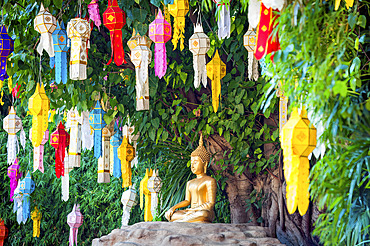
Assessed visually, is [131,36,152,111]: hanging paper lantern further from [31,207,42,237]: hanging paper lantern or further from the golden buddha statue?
[31,207,42,237]: hanging paper lantern

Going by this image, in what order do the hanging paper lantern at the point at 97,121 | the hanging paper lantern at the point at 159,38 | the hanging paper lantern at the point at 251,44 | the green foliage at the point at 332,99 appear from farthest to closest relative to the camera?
1. the hanging paper lantern at the point at 97,121
2. the hanging paper lantern at the point at 251,44
3. the hanging paper lantern at the point at 159,38
4. the green foliage at the point at 332,99

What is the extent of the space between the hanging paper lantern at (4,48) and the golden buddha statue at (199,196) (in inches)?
69.7

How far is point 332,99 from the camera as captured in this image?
7.44ft

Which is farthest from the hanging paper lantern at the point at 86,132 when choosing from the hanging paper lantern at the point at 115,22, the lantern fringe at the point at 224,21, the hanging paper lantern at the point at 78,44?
the lantern fringe at the point at 224,21

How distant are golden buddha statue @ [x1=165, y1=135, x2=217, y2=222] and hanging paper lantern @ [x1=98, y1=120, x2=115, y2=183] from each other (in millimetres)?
909

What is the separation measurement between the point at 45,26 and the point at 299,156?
2.53 meters

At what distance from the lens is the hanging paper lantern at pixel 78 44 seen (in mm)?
4262

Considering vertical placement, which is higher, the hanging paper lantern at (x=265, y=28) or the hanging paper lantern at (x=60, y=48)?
the hanging paper lantern at (x=60, y=48)

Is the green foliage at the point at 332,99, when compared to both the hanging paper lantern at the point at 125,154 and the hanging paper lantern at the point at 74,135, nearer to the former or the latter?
the hanging paper lantern at the point at 125,154

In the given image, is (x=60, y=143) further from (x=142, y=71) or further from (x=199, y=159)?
(x=142, y=71)

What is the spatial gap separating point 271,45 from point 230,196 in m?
3.15

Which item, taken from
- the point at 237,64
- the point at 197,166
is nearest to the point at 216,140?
the point at 197,166

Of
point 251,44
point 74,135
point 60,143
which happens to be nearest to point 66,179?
point 60,143

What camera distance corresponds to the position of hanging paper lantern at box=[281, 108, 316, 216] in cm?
246
